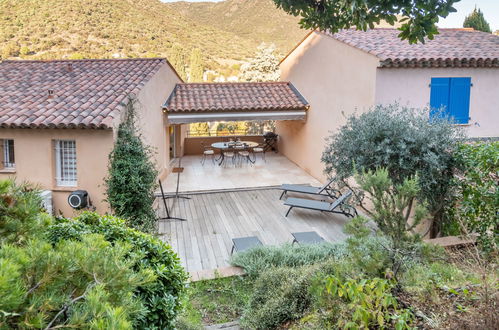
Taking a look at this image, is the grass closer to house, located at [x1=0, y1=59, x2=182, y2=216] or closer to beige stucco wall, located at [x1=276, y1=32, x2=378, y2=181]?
house, located at [x1=0, y1=59, x2=182, y2=216]

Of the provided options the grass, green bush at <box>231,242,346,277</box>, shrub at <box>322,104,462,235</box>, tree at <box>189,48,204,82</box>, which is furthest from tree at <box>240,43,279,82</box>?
the grass

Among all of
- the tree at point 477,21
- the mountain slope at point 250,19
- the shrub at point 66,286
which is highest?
the mountain slope at point 250,19

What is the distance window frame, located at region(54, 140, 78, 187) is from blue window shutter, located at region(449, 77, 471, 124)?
1204 cm

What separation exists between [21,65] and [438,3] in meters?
15.6

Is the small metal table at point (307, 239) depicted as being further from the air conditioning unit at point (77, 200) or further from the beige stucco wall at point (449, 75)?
the air conditioning unit at point (77, 200)

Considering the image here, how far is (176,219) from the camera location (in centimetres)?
1289

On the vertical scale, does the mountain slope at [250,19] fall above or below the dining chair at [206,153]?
above

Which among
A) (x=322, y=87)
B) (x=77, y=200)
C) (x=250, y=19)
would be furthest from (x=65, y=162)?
(x=250, y=19)

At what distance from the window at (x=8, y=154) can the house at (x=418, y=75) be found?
1066 centimetres

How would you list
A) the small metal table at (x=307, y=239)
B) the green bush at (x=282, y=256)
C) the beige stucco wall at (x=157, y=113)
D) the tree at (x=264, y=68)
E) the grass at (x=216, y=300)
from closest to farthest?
the grass at (x=216, y=300) < the green bush at (x=282, y=256) < the small metal table at (x=307, y=239) < the beige stucco wall at (x=157, y=113) < the tree at (x=264, y=68)

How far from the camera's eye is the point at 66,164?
472 inches

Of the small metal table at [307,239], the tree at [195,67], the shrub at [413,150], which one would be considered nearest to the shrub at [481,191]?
the shrub at [413,150]

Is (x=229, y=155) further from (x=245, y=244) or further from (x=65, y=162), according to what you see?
(x=245, y=244)

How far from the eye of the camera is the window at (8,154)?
12328 mm
